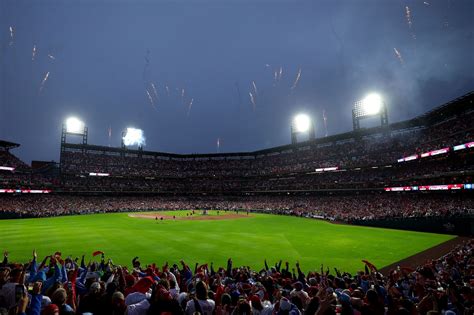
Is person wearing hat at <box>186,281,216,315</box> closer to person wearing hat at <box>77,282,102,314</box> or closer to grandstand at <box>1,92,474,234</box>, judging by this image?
person wearing hat at <box>77,282,102,314</box>

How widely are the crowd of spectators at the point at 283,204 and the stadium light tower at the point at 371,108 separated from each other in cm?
2199

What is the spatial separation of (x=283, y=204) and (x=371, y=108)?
3314 cm

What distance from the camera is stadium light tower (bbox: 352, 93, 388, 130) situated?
68.9m

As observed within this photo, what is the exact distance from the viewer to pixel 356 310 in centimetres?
570

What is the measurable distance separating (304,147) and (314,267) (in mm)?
72725

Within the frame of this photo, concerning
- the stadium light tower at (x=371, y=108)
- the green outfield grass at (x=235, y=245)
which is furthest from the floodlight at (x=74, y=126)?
the stadium light tower at (x=371, y=108)

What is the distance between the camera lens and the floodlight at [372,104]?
69.4m

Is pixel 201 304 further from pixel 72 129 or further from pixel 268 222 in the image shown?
pixel 72 129

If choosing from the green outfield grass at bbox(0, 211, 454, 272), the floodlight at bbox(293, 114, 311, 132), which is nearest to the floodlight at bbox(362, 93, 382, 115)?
the floodlight at bbox(293, 114, 311, 132)

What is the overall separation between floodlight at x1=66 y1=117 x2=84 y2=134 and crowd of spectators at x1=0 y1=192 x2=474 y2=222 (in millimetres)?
Answer: 25336

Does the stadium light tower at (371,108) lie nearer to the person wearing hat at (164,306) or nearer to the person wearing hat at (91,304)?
the person wearing hat at (164,306)

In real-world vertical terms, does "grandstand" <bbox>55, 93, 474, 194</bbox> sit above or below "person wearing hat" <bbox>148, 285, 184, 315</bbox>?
above

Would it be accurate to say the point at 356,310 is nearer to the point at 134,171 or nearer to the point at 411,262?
the point at 411,262

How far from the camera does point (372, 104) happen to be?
70.5m
